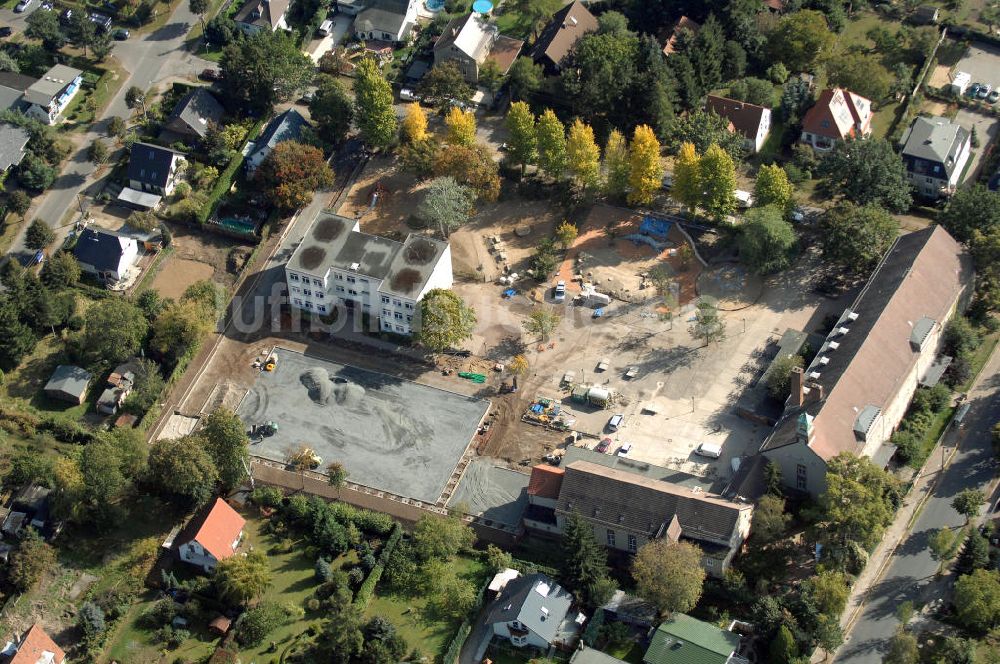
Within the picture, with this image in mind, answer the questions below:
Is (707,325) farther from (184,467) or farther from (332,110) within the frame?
(332,110)

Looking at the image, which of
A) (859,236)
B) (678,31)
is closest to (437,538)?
(859,236)

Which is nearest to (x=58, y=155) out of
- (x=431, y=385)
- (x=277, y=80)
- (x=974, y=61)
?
(x=277, y=80)

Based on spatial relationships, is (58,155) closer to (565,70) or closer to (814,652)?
(565,70)

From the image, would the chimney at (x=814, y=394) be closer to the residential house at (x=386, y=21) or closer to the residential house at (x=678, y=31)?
the residential house at (x=678, y=31)

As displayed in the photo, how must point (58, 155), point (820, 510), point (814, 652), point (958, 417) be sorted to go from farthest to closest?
point (58, 155), point (958, 417), point (820, 510), point (814, 652)

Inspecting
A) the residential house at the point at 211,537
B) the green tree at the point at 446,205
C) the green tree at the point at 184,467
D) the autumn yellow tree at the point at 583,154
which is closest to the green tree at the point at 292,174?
the green tree at the point at 446,205

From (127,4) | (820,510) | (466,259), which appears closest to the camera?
(820,510)

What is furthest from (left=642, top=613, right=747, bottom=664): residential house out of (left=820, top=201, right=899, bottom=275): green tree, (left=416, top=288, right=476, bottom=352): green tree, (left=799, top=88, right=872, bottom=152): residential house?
(left=799, top=88, right=872, bottom=152): residential house
